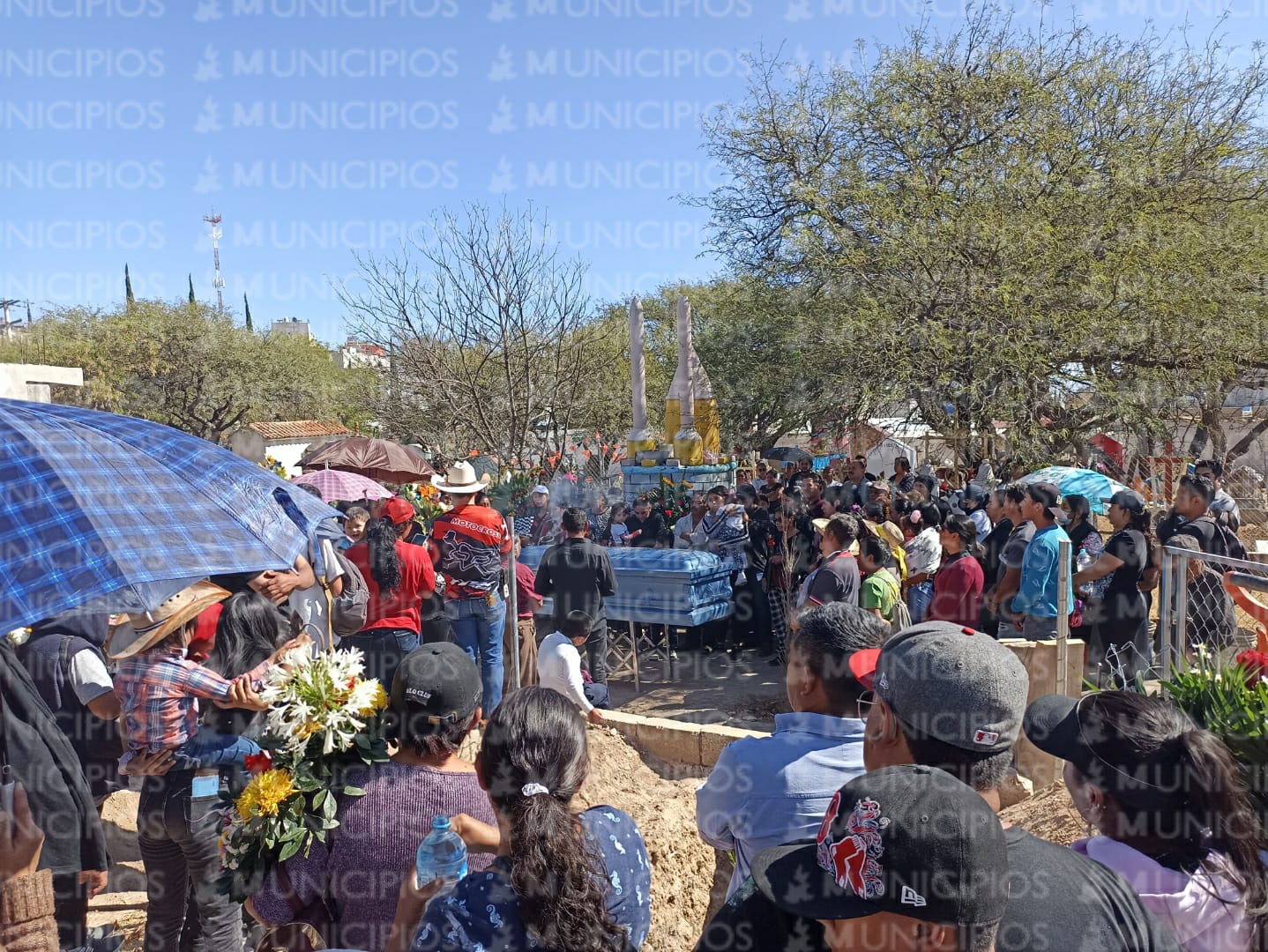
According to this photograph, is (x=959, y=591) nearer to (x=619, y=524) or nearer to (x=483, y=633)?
(x=483, y=633)

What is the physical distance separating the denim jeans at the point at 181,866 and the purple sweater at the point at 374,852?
0.92 metres

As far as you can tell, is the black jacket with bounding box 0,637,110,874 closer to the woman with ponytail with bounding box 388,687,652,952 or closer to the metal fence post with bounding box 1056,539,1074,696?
the woman with ponytail with bounding box 388,687,652,952

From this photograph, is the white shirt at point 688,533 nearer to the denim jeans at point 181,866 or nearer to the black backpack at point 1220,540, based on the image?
the black backpack at point 1220,540

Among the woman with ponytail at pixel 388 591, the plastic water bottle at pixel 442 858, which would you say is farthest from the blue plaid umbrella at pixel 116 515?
the woman with ponytail at pixel 388 591

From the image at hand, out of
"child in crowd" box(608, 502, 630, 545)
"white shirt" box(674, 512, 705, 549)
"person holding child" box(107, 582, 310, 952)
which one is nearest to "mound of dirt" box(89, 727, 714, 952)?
"person holding child" box(107, 582, 310, 952)

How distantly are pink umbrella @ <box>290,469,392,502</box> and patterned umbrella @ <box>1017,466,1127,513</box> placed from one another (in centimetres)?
649

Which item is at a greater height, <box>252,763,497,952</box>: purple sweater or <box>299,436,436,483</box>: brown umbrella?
<box>299,436,436,483</box>: brown umbrella

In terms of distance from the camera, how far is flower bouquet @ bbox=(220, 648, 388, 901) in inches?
92.9

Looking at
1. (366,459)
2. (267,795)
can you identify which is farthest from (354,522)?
(267,795)

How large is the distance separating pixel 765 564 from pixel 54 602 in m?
7.64

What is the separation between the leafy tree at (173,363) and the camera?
33.7 m

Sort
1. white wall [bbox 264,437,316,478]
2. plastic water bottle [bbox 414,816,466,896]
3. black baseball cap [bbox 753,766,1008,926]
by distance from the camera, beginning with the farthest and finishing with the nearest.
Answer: white wall [bbox 264,437,316,478]
plastic water bottle [bbox 414,816,466,896]
black baseball cap [bbox 753,766,1008,926]

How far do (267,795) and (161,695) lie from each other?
0.94 m

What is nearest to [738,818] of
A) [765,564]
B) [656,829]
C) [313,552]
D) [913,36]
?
[656,829]
